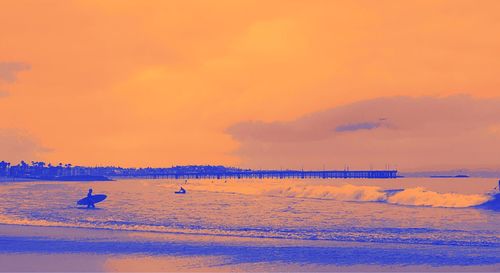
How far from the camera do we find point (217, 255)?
→ 18234mm

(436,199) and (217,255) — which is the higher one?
(436,199)

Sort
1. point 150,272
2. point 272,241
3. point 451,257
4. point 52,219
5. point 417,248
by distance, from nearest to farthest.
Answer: point 150,272
point 451,257
point 417,248
point 272,241
point 52,219

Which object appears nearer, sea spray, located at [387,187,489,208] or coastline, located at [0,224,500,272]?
coastline, located at [0,224,500,272]

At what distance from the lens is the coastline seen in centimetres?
1617

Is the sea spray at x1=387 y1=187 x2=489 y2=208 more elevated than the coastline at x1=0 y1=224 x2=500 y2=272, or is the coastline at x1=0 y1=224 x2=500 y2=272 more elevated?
the sea spray at x1=387 y1=187 x2=489 y2=208

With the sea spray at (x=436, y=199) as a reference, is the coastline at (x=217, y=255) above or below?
below

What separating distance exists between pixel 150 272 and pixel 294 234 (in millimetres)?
9389

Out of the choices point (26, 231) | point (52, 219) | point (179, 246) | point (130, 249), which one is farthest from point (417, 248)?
point (52, 219)

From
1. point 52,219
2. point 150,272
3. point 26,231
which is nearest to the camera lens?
point 150,272

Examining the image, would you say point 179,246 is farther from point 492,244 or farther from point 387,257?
point 492,244

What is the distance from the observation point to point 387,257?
58.6ft

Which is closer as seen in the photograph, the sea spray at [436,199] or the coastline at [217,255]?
the coastline at [217,255]

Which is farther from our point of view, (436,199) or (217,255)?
(436,199)

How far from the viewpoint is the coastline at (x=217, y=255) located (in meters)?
16.2
